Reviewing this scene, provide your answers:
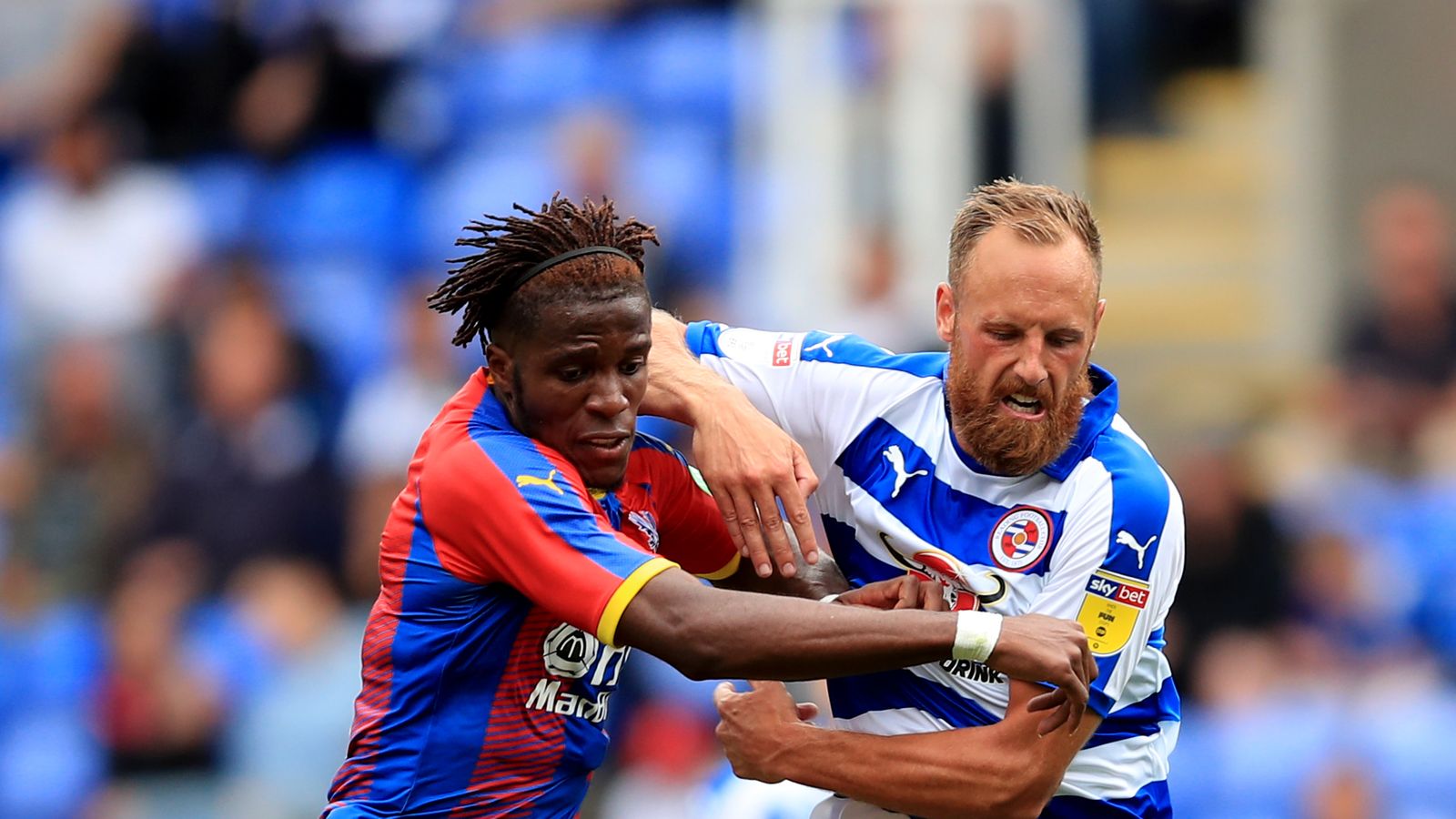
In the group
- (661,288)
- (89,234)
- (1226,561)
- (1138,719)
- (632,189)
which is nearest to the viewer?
(1138,719)

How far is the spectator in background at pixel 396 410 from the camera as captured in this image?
9828mm

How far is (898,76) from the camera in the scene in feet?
34.9

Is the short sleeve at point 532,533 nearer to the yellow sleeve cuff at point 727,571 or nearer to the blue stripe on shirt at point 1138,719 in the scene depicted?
the yellow sleeve cuff at point 727,571

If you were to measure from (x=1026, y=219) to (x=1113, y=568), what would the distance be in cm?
83

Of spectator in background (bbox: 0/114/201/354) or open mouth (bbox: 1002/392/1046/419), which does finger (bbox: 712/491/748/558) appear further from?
spectator in background (bbox: 0/114/201/354)

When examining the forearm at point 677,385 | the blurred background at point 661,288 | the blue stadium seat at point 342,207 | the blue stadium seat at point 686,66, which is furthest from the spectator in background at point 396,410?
the forearm at point 677,385

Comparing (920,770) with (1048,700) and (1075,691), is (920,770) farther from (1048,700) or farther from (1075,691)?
(1075,691)

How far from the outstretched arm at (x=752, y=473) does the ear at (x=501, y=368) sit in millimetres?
488

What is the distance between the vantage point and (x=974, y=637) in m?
4.00

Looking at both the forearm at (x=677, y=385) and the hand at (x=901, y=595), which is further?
the forearm at (x=677, y=385)

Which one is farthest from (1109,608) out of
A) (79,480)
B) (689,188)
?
(79,480)

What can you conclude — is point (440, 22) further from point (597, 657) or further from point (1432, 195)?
point (597, 657)

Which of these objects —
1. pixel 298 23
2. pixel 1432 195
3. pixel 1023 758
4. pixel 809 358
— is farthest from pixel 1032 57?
pixel 1023 758

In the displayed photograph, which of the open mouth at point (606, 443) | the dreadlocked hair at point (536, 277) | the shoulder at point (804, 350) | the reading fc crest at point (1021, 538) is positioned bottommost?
the reading fc crest at point (1021, 538)
